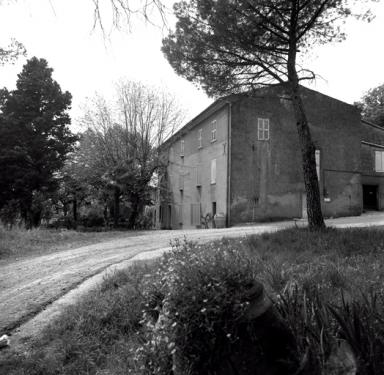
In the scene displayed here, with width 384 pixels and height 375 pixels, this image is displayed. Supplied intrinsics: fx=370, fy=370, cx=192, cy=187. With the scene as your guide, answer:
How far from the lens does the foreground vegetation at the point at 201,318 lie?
8.04 feet

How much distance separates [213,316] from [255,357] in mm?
404

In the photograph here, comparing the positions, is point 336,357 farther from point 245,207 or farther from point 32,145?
point 32,145

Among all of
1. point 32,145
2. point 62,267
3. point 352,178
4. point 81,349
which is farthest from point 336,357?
point 32,145

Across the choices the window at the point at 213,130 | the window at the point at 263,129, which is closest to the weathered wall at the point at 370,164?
the window at the point at 263,129

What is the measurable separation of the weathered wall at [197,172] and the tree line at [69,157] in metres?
3.18

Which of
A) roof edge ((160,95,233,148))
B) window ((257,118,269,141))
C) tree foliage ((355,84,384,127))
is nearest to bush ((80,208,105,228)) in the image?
roof edge ((160,95,233,148))

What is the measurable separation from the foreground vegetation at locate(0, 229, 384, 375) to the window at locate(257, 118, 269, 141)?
18603mm

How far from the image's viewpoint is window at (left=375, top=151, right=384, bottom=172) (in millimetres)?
29422

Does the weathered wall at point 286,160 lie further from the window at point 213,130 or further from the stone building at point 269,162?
the window at point 213,130

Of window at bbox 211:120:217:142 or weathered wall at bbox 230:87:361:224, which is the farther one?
window at bbox 211:120:217:142

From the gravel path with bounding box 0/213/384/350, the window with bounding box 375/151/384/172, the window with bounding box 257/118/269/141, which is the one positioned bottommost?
the gravel path with bounding box 0/213/384/350

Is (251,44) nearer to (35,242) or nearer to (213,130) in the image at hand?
(35,242)

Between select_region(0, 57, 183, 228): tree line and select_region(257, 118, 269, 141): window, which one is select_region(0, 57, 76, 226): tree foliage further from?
select_region(257, 118, 269, 141): window

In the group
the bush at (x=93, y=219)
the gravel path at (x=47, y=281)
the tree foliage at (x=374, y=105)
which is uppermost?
the tree foliage at (x=374, y=105)
